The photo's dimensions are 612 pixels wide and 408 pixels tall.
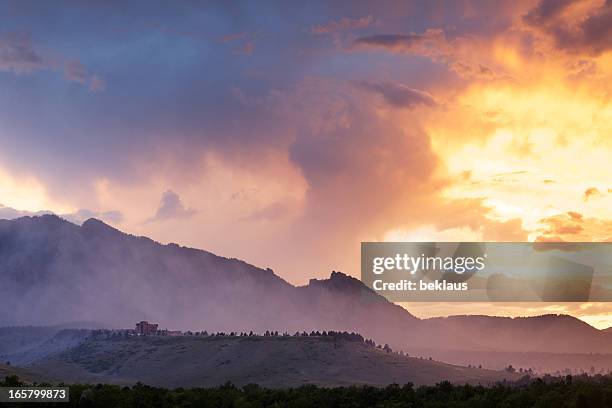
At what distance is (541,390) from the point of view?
50.2 metres

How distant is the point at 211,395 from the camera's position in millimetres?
53812

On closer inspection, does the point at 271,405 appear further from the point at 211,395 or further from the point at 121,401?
the point at 121,401

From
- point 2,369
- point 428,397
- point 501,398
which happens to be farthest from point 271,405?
point 2,369

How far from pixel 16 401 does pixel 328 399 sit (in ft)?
66.3

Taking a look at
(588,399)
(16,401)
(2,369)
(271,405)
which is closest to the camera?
(588,399)

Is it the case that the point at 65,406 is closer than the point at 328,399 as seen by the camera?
Yes

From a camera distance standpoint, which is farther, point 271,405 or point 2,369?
point 2,369

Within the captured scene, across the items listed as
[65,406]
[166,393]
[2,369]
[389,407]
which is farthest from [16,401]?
[2,369]

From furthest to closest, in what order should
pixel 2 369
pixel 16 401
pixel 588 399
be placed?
pixel 2 369
pixel 16 401
pixel 588 399

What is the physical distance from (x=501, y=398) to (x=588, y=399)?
6.87m

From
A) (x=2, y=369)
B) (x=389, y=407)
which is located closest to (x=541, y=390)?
(x=389, y=407)

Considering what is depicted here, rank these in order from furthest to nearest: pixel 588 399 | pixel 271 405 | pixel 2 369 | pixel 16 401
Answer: pixel 2 369 < pixel 271 405 < pixel 16 401 < pixel 588 399

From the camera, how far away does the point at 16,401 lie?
48.7m

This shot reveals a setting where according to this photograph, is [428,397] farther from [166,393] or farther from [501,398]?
[166,393]
